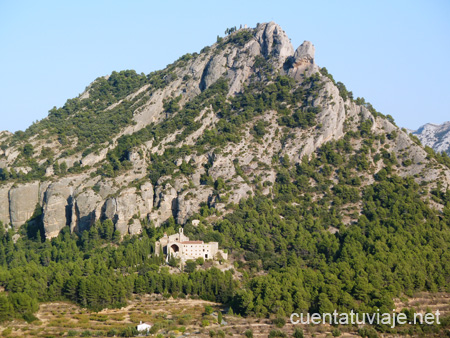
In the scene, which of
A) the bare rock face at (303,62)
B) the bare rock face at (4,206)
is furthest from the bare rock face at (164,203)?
the bare rock face at (303,62)

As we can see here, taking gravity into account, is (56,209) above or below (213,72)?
below

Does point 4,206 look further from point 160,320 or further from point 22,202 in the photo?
point 160,320

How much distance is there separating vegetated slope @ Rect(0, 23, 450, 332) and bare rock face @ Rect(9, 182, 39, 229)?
255mm

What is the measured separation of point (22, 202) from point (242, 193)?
1988 inches

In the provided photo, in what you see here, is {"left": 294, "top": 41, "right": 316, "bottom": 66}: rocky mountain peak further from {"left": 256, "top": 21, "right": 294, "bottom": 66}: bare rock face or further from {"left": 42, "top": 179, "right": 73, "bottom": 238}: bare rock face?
Answer: {"left": 42, "top": 179, "right": 73, "bottom": 238}: bare rock face

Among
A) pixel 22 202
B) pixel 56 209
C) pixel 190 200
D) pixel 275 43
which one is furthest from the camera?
pixel 275 43

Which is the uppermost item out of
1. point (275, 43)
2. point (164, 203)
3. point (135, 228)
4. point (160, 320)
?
point (275, 43)

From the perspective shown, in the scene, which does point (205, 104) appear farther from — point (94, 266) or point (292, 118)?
point (94, 266)

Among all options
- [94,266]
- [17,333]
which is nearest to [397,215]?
[94,266]

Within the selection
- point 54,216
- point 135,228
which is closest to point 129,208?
point 135,228

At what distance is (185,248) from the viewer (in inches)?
5118

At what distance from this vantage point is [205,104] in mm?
182750

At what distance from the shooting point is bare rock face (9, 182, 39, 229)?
159 metres

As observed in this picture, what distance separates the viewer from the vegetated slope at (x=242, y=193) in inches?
4641
